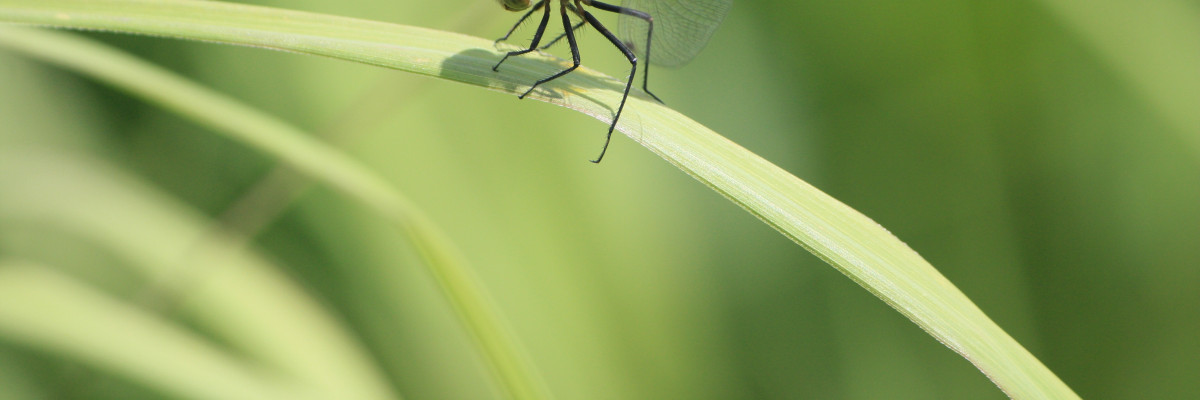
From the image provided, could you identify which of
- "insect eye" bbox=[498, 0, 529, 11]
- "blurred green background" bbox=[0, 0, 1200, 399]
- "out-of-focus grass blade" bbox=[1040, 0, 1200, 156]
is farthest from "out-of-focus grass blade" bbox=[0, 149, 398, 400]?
"out-of-focus grass blade" bbox=[1040, 0, 1200, 156]

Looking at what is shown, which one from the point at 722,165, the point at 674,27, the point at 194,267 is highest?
the point at 674,27

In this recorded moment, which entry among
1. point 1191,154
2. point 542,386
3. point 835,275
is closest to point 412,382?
point 542,386

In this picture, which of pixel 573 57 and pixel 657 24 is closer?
pixel 573 57

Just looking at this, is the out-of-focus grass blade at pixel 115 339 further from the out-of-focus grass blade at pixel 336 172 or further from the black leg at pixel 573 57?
the black leg at pixel 573 57

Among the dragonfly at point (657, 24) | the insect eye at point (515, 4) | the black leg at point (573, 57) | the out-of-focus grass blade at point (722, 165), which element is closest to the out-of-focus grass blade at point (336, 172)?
the out-of-focus grass blade at point (722, 165)

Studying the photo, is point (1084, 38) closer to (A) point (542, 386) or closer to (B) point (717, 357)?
(B) point (717, 357)

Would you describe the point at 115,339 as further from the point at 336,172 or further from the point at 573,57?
the point at 573,57

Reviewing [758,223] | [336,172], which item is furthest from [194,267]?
[758,223]
